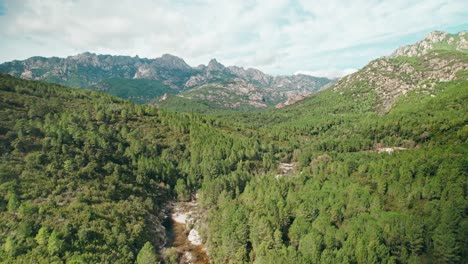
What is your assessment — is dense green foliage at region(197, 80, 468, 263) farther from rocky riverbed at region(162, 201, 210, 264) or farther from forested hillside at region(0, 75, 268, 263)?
forested hillside at region(0, 75, 268, 263)

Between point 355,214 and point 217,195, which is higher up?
point 217,195

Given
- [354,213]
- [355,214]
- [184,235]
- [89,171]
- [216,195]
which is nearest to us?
[355,214]

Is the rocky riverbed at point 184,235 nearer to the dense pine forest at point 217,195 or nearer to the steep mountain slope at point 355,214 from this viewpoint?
the dense pine forest at point 217,195

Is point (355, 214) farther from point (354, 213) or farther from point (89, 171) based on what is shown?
point (89, 171)

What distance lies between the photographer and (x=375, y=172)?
117688mm

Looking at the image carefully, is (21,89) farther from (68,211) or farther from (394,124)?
(394,124)

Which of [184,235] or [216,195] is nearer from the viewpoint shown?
[184,235]

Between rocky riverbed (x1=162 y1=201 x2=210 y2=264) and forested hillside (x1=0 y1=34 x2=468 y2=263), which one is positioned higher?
forested hillside (x1=0 y1=34 x2=468 y2=263)

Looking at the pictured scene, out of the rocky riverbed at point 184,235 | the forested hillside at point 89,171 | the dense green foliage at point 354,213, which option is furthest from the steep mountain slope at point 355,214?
the forested hillside at point 89,171

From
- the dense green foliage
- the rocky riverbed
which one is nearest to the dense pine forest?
the dense green foliage

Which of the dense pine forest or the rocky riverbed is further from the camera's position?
the rocky riverbed

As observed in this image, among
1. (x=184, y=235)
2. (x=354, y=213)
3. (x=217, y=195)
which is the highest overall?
(x=217, y=195)

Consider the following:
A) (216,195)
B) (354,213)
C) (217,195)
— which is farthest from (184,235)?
(354,213)

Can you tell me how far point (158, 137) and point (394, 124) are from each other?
158 m
